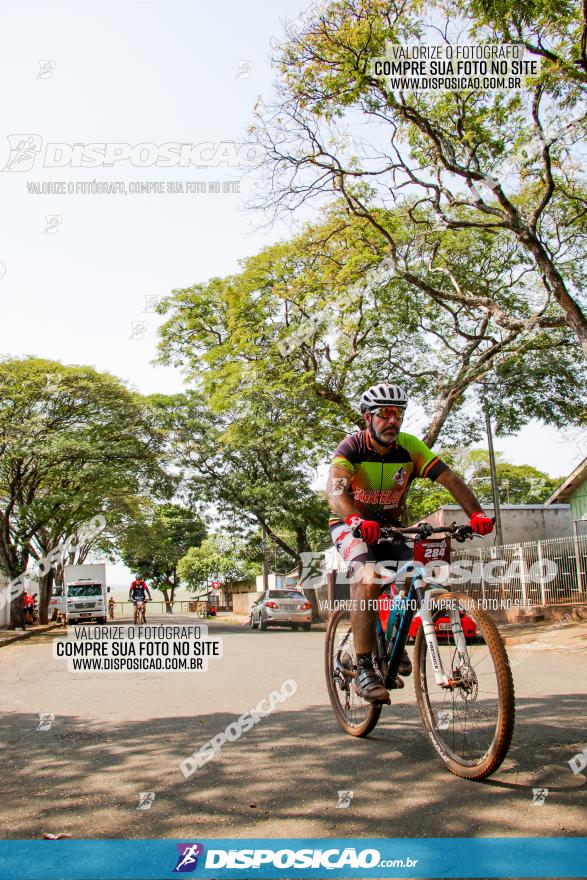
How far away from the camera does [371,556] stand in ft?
16.6

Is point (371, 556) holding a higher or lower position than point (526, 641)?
higher

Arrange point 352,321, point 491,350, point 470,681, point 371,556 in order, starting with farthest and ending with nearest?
1. point 352,321
2. point 491,350
3. point 371,556
4. point 470,681

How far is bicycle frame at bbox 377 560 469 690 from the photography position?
4302 mm

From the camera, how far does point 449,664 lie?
431cm

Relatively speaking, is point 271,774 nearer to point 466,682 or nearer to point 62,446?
point 466,682

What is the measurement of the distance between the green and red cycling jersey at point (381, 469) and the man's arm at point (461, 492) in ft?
0.40

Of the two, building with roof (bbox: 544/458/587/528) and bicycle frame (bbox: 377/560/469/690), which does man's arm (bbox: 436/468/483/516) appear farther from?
building with roof (bbox: 544/458/587/528)

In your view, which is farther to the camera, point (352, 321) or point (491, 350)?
point (352, 321)

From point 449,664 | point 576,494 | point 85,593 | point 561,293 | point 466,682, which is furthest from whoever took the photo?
point 85,593

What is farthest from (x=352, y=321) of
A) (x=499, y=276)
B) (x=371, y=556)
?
(x=371, y=556)

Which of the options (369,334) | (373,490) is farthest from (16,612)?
(373,490)

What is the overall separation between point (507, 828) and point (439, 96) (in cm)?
1468

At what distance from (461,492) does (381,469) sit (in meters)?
0.57

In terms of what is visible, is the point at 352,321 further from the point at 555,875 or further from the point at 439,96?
the point at 555,875
